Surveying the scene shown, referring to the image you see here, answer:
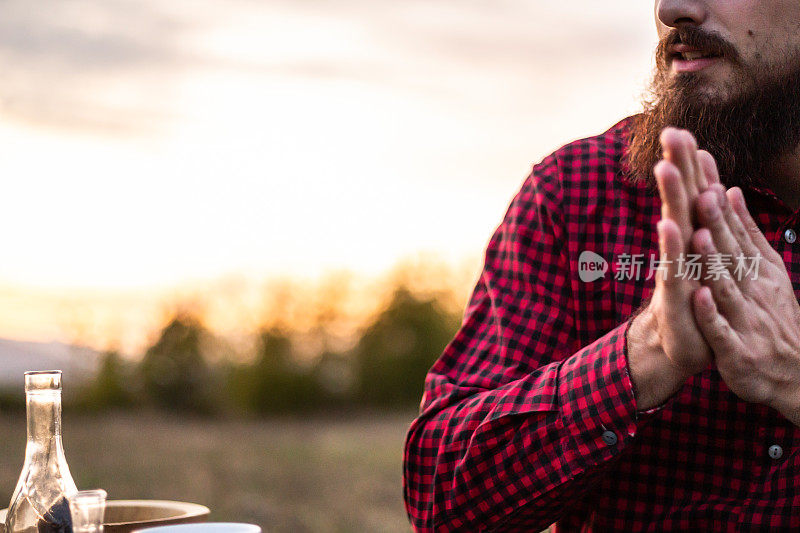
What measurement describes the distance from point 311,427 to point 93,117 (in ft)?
11.4

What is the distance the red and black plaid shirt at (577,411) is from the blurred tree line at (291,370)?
19.2ft

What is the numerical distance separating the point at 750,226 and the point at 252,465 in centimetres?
555

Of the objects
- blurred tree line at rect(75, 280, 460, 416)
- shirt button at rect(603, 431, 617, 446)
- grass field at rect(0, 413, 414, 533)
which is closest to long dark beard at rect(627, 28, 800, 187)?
shirt button at rect(603, 431, 617, 446)

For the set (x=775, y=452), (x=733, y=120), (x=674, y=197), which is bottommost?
(x=775, y=452)

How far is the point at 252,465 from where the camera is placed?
6258 millimetres

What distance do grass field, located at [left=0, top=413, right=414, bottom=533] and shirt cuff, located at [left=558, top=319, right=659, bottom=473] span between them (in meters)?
3.98

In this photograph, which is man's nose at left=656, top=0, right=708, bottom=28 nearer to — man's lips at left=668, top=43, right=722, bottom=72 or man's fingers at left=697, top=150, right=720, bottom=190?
man's lips at left=668, top=43, right=722, bottom=72

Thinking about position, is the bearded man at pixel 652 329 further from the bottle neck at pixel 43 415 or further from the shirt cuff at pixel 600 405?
the bottle neck at pixel 43 415

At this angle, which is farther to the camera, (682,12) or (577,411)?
(682,12)

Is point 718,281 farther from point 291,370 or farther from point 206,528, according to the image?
point 291,370

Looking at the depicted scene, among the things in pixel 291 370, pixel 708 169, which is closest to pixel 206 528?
pixel 708 169

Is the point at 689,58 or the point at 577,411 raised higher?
the point at 689,58

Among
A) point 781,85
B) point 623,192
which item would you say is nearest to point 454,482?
point 623,192

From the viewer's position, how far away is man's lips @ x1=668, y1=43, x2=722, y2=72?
158cm
